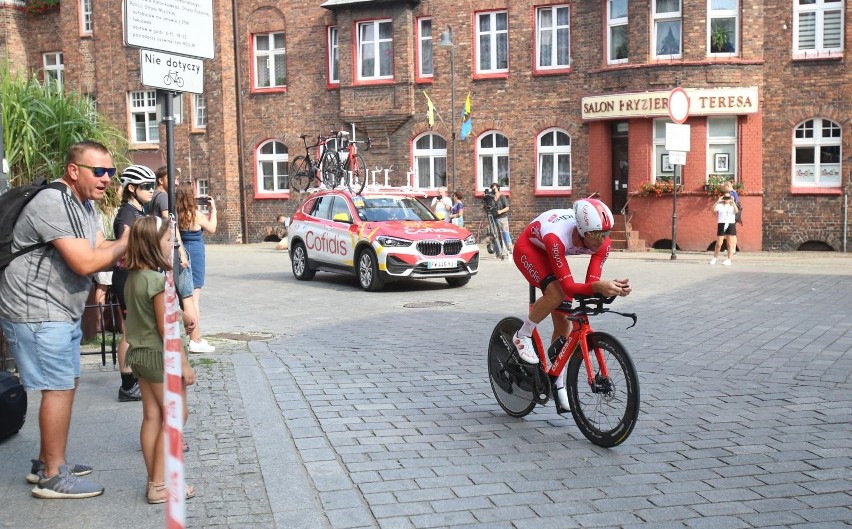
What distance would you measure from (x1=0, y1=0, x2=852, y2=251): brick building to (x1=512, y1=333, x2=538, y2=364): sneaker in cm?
2113

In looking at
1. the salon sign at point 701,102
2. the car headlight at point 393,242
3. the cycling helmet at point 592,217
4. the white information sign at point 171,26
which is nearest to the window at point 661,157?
the salon sign at point 701,102

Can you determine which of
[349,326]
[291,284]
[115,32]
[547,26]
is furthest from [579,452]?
[115,32]

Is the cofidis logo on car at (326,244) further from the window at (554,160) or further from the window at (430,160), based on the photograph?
the window at (430,160)

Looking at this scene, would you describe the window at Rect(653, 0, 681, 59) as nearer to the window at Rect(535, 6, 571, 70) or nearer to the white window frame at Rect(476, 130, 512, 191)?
the window at Rect(535, 6, 571, 70)

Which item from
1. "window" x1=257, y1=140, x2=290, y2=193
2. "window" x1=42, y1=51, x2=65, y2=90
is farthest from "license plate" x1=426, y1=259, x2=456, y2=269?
"window" x1=42, y1=51, x2=65, y2=90

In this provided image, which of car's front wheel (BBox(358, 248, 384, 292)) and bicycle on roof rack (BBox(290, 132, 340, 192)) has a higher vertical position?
bicycle on roof rack (BBox(290, 132, 340, 192))

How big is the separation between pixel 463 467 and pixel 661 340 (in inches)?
218

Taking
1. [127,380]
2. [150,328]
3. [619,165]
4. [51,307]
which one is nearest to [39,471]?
[51,307]

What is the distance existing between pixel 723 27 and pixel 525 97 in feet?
20.6

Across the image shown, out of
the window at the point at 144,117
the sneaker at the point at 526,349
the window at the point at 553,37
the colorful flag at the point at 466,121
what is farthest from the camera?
the window at the point at 144,117

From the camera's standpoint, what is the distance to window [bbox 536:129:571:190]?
2975cm

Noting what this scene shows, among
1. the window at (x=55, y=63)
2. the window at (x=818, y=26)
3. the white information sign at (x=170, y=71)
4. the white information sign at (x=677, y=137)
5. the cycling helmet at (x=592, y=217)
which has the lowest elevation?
the cycling helmet at (x=592, y=217)

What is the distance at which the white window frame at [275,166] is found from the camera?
34.3 m

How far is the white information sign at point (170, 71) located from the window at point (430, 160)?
2422 centimetres
